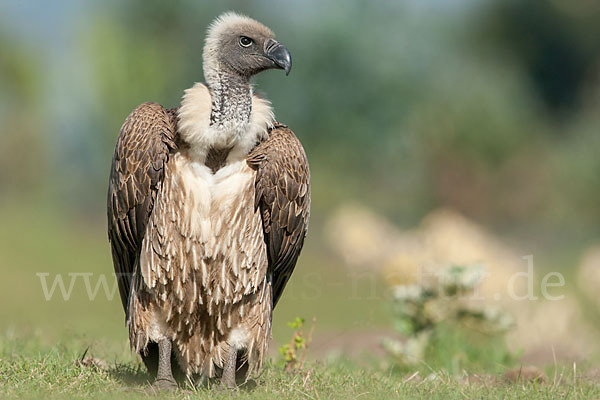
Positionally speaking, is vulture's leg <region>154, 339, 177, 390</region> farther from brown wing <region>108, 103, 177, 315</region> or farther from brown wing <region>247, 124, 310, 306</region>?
brown wing <region>247, 124, 310, 306</region>

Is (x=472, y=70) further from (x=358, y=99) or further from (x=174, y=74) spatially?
(x=174, y=74)

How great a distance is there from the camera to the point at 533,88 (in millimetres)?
51188

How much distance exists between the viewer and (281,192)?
653cm

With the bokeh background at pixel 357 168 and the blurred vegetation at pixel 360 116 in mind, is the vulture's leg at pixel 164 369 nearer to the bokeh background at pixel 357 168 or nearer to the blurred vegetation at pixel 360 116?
the bokeh background at pixel 357 168

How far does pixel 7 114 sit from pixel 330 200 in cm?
1370

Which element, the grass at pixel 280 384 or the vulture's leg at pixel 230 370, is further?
the vulture's leg at pixel 230 370

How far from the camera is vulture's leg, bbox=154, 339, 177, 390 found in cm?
642

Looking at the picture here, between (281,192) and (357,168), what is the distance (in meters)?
27.7

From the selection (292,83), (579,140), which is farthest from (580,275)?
(292,83)

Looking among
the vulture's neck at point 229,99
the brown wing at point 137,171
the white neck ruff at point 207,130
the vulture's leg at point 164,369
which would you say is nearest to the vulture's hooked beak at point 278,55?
the vulture's neck at point 229,99

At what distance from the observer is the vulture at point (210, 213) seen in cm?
630

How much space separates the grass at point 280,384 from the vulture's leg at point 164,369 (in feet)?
0.38

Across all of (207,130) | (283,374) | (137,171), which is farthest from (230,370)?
(207,130)

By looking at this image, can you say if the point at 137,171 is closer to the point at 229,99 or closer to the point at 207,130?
the point at 207,130
